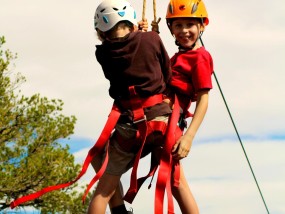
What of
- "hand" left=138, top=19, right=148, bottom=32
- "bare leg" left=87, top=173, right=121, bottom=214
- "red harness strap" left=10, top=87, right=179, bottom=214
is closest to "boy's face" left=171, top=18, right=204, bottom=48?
"hand" left=138, top=19, right=148, bottom=32

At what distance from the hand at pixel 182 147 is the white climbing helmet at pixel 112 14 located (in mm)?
988

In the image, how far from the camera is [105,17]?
5043 mm

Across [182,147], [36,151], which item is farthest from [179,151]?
[36,151]

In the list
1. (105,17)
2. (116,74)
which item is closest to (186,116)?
(116,74)

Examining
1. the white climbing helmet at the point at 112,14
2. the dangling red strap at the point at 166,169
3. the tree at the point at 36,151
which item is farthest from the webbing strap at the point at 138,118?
the tree at the point at 36,151

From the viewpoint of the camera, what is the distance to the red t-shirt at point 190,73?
511 cm

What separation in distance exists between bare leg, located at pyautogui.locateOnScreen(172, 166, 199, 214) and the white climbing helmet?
1.33 meters

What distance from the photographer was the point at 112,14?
5.02 meters

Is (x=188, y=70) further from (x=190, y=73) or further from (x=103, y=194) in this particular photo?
(x=103, y=194)

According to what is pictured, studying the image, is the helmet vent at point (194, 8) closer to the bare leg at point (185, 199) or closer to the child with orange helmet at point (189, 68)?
the child with orange helmet at point (189, 68)

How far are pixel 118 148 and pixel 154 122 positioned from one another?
1.15 feet

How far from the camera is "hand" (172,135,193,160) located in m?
4.98

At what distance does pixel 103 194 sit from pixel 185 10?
1.61m

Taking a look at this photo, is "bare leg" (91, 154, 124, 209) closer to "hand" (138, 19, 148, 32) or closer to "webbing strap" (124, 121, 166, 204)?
"webbing strap" (124, 121, 166, 204)
